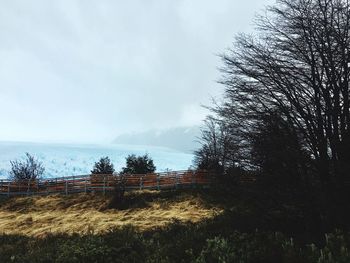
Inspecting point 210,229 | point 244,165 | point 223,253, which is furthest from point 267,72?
point 223,253

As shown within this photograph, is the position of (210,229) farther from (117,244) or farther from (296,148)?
(296,148)

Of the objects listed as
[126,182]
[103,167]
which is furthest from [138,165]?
[126,182]

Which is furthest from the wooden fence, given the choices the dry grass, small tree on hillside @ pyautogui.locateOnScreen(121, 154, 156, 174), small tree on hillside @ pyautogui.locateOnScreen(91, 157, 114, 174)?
small tree on hillside @ pyautogui.locateOnScreen(91, 157, 114, 174)

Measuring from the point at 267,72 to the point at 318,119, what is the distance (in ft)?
6.54

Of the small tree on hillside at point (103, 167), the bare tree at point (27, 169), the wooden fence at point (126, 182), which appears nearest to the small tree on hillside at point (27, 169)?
the bare tree at point (27, 169)

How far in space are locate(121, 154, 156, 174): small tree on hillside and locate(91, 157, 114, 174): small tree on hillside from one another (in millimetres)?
3345

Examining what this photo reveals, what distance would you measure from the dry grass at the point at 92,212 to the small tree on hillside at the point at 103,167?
545 inches

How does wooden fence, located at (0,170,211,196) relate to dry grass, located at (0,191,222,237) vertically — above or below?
above

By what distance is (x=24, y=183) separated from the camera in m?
34.2

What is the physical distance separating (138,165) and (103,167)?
222 inches

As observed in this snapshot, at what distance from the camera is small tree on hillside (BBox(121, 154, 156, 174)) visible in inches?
1570

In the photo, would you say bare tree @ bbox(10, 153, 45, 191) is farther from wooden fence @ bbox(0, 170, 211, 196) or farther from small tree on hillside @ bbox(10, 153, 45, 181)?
wooden fence @ bbox(0, 170, 211, 196)

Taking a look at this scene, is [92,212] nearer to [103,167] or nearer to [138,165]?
[138,165]

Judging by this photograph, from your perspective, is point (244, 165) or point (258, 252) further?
point (244, 165)
